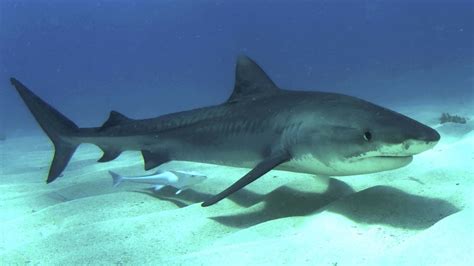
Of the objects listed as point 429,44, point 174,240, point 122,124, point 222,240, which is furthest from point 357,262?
point 429,44

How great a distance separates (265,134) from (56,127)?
Result: 3.30 m

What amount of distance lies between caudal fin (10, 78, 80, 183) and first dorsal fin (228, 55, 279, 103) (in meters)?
2.44

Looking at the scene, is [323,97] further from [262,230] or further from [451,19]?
[451,19]

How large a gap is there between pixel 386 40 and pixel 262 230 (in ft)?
385

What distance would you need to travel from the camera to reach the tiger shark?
317 centimetres

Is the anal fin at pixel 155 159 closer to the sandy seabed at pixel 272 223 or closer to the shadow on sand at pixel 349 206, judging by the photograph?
the sandy seabed at pixel 272 223

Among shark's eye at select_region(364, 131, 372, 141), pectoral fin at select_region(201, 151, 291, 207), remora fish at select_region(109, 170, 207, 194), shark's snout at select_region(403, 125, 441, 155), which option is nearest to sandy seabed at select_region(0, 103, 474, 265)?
remora fish at select_region(109, 170, 207, 194)

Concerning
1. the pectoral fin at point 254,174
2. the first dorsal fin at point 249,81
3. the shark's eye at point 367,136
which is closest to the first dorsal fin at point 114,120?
the first dorsal fin at point 249,81

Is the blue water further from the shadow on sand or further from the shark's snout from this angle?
the shark's snout

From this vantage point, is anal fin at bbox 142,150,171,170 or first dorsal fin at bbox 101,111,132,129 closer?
anal fin at bbox 142,150,171,170

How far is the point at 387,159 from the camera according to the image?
3143mm

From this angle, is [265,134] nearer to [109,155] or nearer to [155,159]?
[155,159]

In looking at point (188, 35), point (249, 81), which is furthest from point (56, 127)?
point (188, 35)

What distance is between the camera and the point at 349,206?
141 inches
